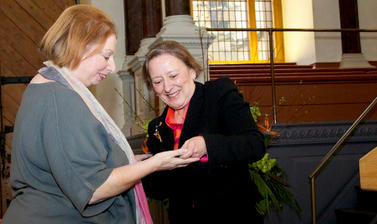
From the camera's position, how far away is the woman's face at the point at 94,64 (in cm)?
169

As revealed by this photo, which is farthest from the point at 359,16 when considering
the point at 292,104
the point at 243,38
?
the point at 292,104

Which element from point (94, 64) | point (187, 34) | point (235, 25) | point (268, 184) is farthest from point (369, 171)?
point (235, 25)

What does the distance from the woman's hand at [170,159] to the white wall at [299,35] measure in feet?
31.2

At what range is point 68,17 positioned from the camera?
5.39 feet

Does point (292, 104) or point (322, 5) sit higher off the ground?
point (322, 5)

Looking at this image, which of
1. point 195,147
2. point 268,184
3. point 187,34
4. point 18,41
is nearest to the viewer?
point 195,147

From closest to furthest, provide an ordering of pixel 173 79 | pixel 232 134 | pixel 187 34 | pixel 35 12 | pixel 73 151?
pixel 73 151 → pixel 232 134 → pixel 173 79 → pixel 187 34 → pixel 35 12

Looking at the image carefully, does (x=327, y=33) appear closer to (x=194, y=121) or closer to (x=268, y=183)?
(x=268, y=183)

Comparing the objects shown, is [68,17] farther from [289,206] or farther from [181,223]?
[289,206]

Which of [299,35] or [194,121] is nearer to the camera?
[194,121]

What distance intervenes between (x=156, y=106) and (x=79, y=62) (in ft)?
12.2

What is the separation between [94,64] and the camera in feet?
5.62

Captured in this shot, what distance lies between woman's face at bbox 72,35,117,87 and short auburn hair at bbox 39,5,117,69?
19 mm

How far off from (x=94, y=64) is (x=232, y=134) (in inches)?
26.0
